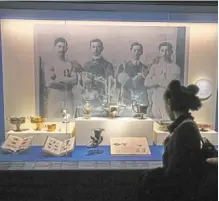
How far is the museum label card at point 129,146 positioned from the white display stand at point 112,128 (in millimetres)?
29

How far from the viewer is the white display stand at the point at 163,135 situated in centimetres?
181

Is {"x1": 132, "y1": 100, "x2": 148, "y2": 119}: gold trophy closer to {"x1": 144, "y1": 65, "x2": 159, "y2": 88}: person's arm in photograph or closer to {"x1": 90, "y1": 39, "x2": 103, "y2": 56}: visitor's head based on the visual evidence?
{"x1": 144, "y1": 65, "x2": 159, "y2": 88}: person's arm in photograph

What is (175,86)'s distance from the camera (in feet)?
6.09

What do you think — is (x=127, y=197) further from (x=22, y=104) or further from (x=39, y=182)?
(x=22, y=104)

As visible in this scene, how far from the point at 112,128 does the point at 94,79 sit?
1.19 ft

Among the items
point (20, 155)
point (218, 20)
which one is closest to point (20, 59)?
point (20, 155)

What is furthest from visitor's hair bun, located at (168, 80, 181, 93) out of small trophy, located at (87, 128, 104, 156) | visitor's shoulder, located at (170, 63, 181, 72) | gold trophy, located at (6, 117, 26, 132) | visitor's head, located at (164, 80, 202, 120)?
gold trophy, located at (6, 117, 26, 132)

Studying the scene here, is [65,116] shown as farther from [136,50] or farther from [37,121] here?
[136,50]

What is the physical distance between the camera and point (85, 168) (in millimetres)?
1903

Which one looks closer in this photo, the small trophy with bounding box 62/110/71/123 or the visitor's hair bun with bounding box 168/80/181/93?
the visitor's hair bun with bounding box 168/80/181/93

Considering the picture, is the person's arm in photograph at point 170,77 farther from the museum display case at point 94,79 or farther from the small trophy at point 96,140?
the small trophy at point 96,140

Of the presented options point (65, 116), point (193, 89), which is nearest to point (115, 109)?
point (65, 116)

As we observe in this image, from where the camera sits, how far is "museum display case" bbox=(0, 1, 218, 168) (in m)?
2.01

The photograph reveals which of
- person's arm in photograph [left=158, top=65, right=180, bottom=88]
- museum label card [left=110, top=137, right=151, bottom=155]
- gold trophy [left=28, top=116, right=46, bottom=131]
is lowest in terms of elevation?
museum label card [left=110, top=137, right=151, bottom=155]
